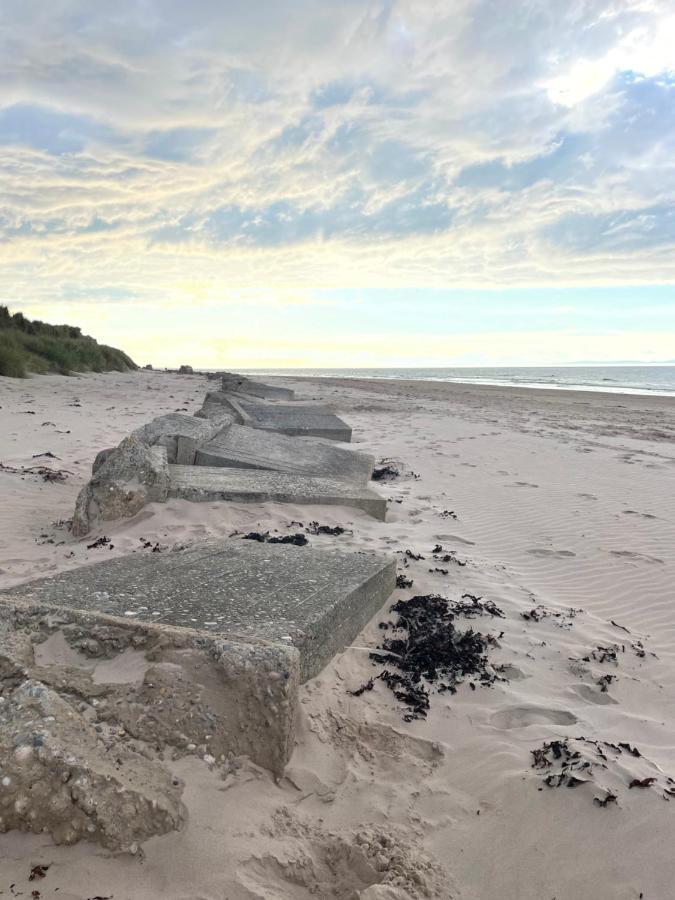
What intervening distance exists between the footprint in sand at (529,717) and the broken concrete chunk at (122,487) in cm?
302

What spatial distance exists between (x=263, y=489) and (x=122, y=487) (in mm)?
1223

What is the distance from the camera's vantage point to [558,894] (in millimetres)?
1685

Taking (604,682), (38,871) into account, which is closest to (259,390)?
(604,682)

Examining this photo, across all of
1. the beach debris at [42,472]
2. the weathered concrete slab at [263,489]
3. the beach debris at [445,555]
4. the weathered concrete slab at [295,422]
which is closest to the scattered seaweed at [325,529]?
the weathered concrete slab at [263,489]

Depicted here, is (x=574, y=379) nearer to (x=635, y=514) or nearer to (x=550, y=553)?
(x=635, y=514)

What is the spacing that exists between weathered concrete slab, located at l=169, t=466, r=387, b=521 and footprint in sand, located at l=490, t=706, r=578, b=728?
275cm

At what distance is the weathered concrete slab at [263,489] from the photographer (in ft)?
16.1

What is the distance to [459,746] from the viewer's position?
2301mm

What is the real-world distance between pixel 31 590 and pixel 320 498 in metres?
2.81

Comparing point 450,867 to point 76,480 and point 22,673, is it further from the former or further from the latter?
point 76,480

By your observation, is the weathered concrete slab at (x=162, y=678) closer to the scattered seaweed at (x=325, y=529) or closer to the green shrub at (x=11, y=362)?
the scattered seaweed at (x=325, y=529)

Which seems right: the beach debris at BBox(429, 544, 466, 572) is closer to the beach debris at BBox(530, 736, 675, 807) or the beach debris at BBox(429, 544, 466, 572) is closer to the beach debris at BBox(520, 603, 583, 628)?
the beach debris at BBox(520, 603, 583, 628)

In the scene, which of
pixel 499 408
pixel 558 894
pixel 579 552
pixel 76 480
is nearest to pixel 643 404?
pixel 499 408

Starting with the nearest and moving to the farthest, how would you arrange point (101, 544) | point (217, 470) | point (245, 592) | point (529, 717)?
1. point (529, 717)
2. point (245, 592)
3. point (101, 544)
4. point (217, 470)
